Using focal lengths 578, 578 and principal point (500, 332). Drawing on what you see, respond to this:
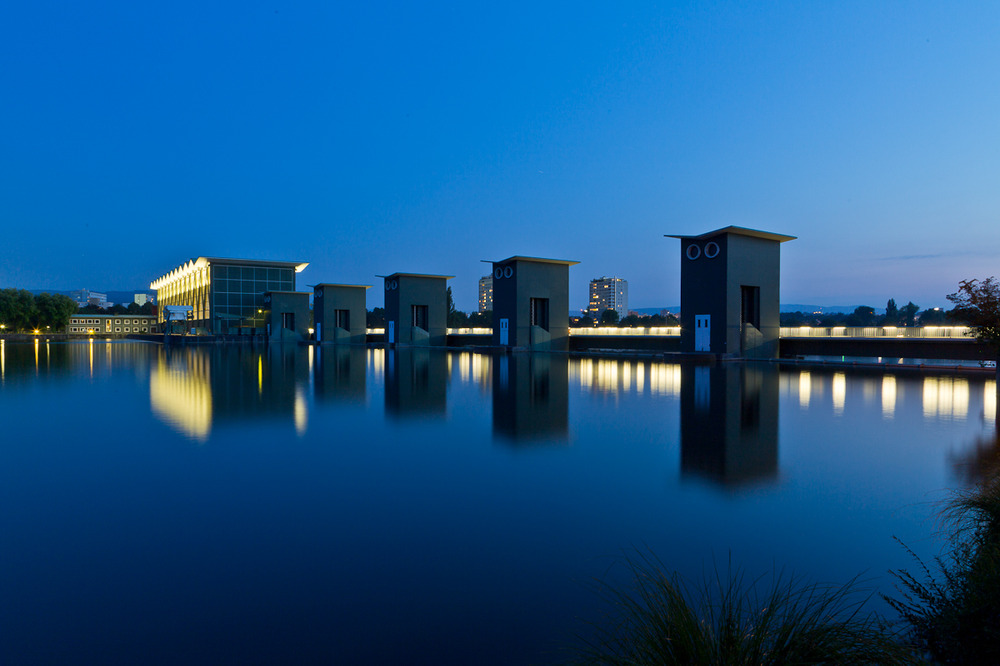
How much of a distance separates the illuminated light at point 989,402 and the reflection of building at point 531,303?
2634 centimetres

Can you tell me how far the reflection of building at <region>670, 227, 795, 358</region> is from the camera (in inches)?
1168

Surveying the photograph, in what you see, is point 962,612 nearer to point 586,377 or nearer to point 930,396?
point 930,396

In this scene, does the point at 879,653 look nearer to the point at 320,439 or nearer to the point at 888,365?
the point at 320,439

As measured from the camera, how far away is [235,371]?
24.0 metres

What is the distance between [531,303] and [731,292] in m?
15.8

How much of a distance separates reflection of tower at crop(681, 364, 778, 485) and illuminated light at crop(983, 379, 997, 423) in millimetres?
3849

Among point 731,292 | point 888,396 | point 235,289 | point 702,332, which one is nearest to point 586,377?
point 888,396

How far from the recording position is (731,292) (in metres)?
29.6

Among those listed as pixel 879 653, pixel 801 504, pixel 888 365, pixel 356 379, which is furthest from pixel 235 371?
pixel 888 365

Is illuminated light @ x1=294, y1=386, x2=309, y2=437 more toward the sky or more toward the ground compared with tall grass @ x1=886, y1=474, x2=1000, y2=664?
more toward the ground

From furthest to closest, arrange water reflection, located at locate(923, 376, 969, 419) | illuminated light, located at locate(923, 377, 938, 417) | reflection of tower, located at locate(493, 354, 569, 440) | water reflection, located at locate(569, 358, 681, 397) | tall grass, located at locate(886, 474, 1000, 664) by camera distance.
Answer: water reflection, located at locate(569, 358, 681, 397), illuminated light, located at locate(923, 377, 938, 417), water reflection, located at locate(923, 376, 969, 419), reflection of tower, located at locate(493, 354, 569, 440), tall grass, located at locate(886, 474, 1000, 664)

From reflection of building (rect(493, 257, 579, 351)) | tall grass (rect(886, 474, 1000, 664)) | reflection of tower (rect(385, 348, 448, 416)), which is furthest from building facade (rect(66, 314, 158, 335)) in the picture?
tall grass (rect(886, 474, 1000, 664))

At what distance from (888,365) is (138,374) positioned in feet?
104

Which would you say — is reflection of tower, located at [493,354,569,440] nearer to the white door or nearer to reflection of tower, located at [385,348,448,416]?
reflection of tower, located at [385,348,448,416]
